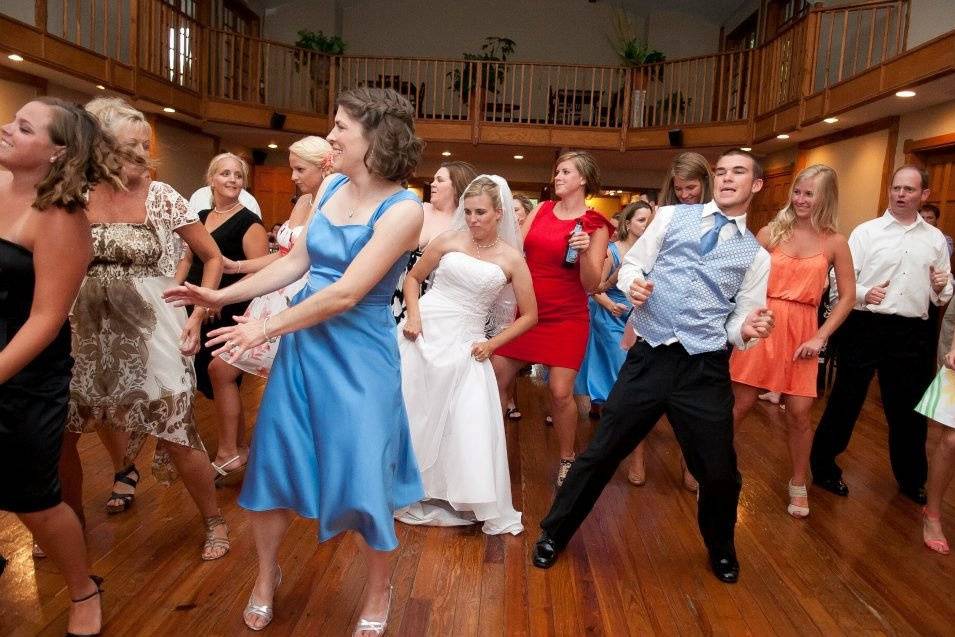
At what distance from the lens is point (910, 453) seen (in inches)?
147

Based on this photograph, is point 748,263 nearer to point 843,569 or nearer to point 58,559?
point 843,569

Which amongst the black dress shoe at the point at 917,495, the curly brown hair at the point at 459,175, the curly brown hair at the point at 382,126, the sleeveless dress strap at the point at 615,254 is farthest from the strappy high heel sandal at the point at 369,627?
the sleeveless dress strap at the point at 615,254

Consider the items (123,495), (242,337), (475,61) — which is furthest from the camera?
(475,61)

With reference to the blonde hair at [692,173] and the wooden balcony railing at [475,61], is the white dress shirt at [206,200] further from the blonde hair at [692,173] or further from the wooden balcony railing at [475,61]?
the wooden balcony railing at [475,61]

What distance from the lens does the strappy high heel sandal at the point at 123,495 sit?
298cm

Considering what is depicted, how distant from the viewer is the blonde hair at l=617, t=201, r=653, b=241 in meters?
5.07

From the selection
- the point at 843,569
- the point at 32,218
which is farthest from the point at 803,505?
the point at 32,218

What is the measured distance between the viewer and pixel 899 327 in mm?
3668

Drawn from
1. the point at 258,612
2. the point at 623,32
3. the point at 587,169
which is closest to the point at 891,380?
the point at 587,169

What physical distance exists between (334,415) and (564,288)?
183cm

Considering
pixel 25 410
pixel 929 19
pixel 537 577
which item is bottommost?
pixel 537 577

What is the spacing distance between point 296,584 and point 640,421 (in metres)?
1.32

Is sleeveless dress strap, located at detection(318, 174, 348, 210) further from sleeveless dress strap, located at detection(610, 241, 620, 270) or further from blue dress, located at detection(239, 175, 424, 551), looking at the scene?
sleeveless dress strap, located at detection(610, 241, 620, 270)

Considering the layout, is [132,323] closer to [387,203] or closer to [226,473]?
[387,203]
